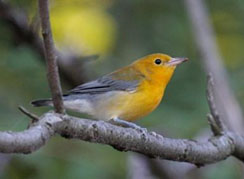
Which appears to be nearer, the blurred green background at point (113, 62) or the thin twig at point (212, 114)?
the thin twig at point (212, 114)

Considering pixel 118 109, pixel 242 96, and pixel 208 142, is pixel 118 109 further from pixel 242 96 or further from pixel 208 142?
pixel 242 96

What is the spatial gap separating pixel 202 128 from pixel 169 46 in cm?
142

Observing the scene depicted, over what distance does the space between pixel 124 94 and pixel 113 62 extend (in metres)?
2.14

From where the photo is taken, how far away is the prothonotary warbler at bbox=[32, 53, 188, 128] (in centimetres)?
519

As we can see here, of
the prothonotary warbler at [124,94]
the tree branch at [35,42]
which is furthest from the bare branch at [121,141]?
the tree branch at [35,42]

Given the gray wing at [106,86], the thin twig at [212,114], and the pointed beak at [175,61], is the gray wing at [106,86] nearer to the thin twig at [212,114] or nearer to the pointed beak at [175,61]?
the pointed beak at [175,61]

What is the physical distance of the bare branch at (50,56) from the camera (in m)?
2.75

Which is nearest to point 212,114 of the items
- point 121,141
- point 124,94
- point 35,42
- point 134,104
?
point 121,141

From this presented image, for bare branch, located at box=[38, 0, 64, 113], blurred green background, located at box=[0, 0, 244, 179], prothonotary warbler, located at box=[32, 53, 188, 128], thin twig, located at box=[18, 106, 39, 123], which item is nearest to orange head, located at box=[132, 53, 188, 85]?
prothonotary warbler, located at box=[32, 53, 188, 128]

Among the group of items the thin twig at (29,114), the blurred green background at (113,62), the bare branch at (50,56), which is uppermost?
the bare branch at (50,56)

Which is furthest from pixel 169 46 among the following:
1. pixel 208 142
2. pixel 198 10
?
pixel 208 142

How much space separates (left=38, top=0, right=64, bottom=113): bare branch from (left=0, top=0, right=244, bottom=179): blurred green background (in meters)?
1.91

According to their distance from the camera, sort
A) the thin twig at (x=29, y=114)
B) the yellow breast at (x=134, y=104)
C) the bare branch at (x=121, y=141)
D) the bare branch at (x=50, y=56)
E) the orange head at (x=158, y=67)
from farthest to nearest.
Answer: the orange head at (x=158, y=67) → the yellow breast at (x=134, y=104) → the thin twig at (x=29, y=114) → the bare branch at (x=50, y=56) → the bare branch at (x=121, y=141)

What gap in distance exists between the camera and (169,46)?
720 centimetres
